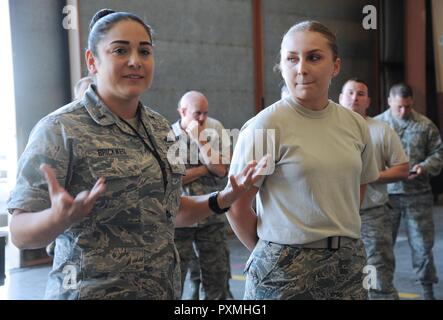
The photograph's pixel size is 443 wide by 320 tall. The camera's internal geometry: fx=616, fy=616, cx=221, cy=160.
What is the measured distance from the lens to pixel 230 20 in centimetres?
731

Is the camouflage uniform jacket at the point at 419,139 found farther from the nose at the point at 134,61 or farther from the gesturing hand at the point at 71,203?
the gesturing hand at the point at 71,203

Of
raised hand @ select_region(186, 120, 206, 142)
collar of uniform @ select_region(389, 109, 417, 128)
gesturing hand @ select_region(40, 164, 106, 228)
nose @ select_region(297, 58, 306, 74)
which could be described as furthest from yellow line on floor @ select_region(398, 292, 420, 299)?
gesturing hand @ select_region(40, 164, 106, 228)

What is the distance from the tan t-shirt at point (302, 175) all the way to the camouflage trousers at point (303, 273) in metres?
0.05

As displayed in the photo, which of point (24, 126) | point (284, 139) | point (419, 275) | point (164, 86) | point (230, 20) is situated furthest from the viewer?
point (230, 20)

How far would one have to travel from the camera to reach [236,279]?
17.6 ft

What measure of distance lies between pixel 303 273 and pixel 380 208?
2.15 meters

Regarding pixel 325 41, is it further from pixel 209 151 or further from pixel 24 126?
pixel 24 126

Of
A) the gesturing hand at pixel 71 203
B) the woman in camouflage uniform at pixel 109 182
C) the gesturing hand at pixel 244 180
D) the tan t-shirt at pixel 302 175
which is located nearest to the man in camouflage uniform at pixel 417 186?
→ the tan t-shirt at pixel 302 175

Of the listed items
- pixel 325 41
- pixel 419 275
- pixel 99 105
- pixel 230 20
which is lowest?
pixel 419 275

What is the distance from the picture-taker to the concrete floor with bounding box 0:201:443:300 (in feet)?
15.7

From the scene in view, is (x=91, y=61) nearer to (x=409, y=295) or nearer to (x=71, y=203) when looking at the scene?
(x=71, y=203)
